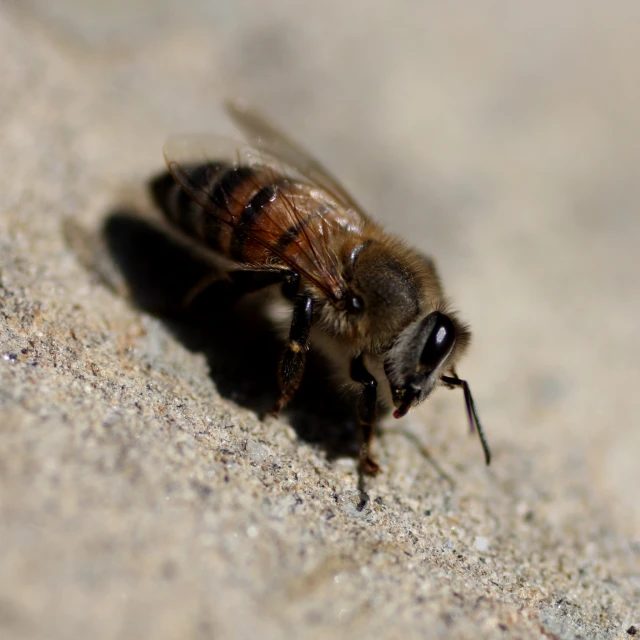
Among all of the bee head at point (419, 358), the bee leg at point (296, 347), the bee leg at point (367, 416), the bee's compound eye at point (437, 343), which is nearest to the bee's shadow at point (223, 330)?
the bee leg at point (367, 416)

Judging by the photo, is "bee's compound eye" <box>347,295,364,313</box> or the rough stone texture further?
"bee's compound eye" <box>347,295,364,313</box>

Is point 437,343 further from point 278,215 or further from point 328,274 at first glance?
point 278,215

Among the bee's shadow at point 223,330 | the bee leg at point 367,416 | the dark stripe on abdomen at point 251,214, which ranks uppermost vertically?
the dark stripe on abdomen at point 251,214

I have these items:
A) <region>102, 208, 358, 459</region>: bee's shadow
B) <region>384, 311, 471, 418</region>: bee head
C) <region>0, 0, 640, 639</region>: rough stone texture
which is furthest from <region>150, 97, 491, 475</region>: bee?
<region>0, 0, 640, 639</region>: rough stone texture

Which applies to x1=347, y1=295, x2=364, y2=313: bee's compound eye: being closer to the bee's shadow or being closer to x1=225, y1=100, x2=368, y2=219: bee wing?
the bee's shadow

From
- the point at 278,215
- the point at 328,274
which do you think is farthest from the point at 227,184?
the point at 328,274

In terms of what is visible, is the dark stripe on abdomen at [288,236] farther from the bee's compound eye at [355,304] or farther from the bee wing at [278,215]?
the bee's compound eye at [355,304]

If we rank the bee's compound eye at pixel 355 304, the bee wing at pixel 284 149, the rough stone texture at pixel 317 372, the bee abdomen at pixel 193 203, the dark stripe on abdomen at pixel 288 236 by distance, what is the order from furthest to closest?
the bee wing at pixel 284 149 < the bee abdomen at pixel 193 203 < the dark stripe on abdomen at pixel 288 236 < the bee's compound eye at pixel 355 304 < the rough stone texture at pixel 317 372
